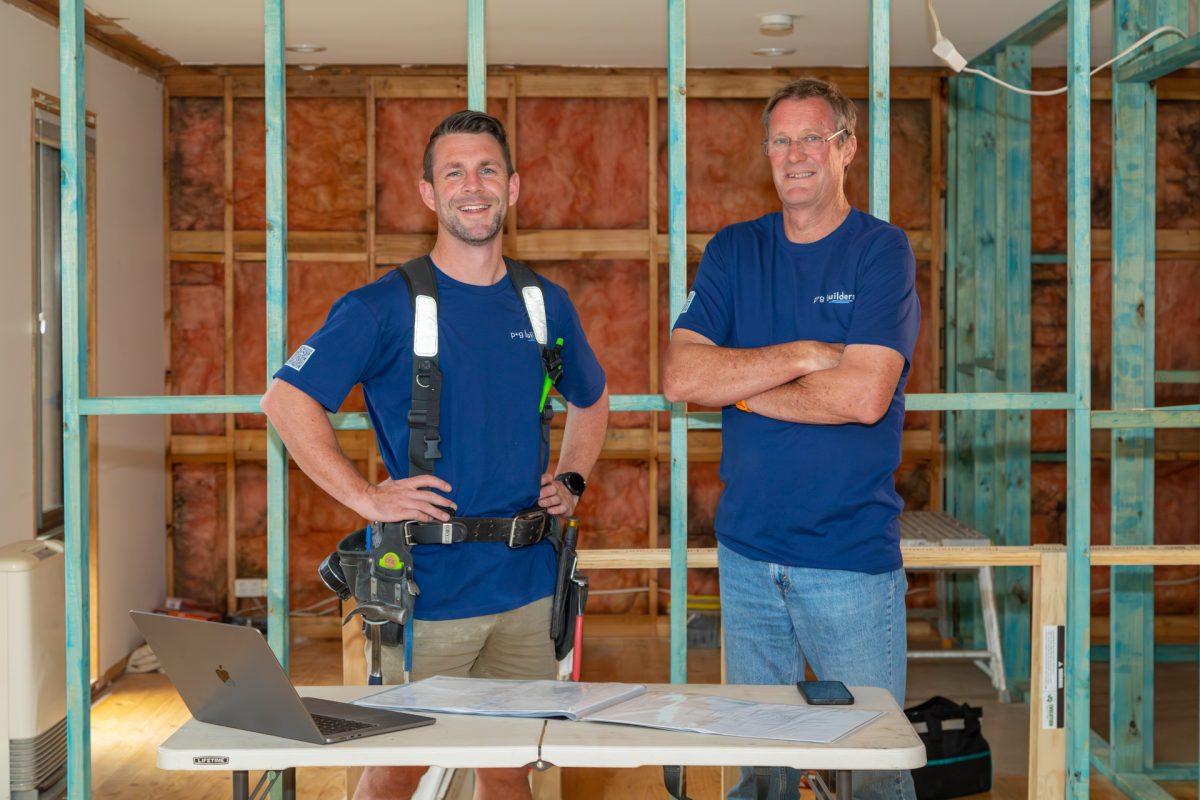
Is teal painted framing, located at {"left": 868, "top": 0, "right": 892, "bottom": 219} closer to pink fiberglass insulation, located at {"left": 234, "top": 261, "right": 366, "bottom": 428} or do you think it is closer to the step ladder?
the step ladder

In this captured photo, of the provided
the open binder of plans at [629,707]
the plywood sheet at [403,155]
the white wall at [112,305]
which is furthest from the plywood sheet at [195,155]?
the open binder of plans at [629,707]

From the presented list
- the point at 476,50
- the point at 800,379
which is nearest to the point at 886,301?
the point at 800,379

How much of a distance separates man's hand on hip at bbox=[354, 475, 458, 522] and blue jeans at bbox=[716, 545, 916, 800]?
0.60 m

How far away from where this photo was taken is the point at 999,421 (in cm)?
545

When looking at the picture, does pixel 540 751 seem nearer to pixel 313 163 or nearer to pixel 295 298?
pixel 295 298

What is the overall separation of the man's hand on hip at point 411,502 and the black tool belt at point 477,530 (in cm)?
2

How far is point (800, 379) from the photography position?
2.43 meters

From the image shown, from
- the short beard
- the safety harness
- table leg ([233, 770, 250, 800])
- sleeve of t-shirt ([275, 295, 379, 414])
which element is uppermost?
the short beard

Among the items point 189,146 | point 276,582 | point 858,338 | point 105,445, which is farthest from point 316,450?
point 189,146

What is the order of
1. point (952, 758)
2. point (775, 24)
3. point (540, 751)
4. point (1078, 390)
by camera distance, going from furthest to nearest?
1. point (775, 24)
2. point (952, 758)
3. point (1078, 390)
4. point (540, 751)

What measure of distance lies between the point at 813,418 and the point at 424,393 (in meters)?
0.75

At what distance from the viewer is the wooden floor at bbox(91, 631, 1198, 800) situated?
13.6 feet

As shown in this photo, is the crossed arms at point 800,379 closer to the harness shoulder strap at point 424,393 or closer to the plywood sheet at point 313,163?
the harness shoulder strap at point 424,393

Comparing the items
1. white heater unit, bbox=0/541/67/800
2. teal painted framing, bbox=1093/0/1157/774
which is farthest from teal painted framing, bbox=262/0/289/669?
teal painted framing, bbox=1093/0/1157/774
